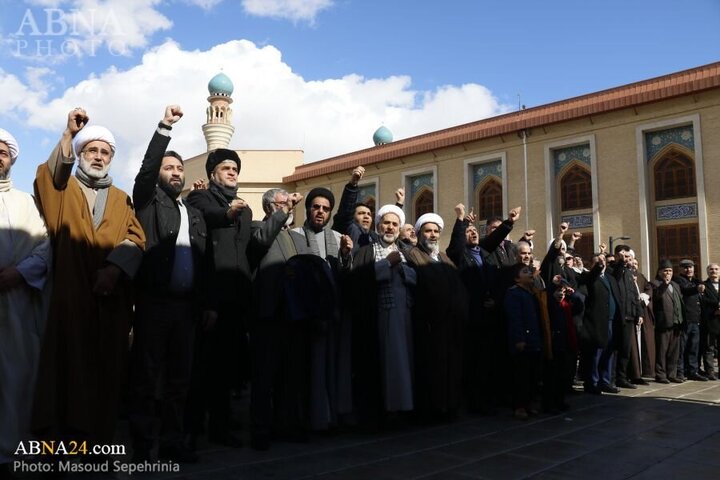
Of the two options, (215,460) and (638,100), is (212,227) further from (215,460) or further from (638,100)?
(638,100)

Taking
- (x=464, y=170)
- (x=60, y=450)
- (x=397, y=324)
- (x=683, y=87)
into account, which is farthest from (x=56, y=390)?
(x=464, y=170)

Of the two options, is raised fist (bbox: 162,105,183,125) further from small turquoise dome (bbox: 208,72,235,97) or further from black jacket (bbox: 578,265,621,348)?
small turquoise dome (bbox: 208,72,235,97)

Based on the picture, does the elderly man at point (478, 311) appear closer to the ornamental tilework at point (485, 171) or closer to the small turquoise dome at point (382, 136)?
the ornamental tilework at point (485, 171)

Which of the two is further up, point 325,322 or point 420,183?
point 420,183

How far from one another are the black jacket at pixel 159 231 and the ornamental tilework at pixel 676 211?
54.5 feet

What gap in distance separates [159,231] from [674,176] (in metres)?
17.3

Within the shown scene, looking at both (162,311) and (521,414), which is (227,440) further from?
(521,414)

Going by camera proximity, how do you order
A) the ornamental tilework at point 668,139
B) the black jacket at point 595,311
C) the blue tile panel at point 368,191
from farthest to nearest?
the blue tile panel at point 368,191 < the ornamental tilework at point 668,139 < the black jacket at point 595,311

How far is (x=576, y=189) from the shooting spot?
1884cm

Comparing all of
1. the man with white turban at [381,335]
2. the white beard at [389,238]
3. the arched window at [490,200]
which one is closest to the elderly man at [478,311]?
the white beard at [389,238]

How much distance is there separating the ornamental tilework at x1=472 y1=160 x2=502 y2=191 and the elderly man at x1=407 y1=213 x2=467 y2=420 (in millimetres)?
16513

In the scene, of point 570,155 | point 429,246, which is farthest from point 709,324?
point 570,155

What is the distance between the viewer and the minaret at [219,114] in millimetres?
31453

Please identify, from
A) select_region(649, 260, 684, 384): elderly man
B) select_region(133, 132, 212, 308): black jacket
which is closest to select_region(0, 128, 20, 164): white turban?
select_region(133, 132, 212, 308): black jacket
